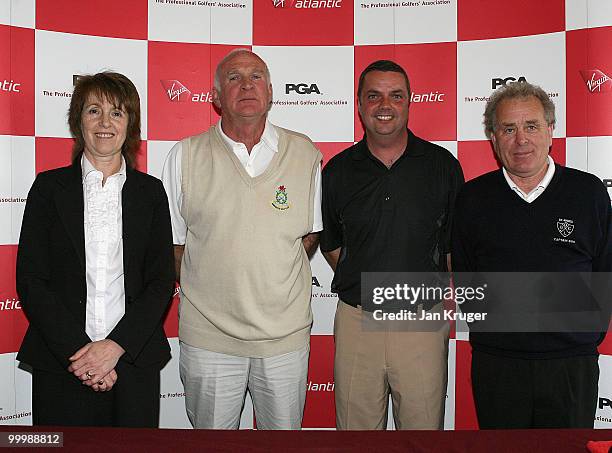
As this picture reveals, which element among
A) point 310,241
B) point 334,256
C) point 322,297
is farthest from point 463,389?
point 310,241

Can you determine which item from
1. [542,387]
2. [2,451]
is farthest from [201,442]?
[542,387]

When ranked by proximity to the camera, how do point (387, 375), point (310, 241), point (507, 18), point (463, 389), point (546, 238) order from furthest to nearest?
point (463, 389) < point (507, 18) < point (310, 241) < point (387, 375) < point (546, 238)

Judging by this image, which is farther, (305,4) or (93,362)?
(305,4)

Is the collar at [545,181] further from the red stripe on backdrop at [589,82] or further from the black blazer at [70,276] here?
the black blazer at [70,276]

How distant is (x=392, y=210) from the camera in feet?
7.60

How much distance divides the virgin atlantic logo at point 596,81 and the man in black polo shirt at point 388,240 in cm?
76

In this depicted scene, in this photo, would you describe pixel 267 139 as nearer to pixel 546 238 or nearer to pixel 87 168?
pixel 87 168

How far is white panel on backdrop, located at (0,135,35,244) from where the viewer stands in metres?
2.61

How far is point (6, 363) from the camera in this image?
2.64 metres

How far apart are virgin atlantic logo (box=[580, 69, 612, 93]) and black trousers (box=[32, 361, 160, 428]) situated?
2.21m

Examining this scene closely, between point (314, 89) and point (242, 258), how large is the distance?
116cm

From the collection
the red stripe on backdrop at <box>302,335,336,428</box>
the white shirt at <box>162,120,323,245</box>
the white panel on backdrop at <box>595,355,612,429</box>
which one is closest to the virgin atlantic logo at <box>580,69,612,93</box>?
the white panel on backdrop at <box>595,355,612,429</box>

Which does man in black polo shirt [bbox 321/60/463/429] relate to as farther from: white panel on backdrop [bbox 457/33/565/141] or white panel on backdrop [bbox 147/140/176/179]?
white panel on backdrop [bbox 147/140/176/179]

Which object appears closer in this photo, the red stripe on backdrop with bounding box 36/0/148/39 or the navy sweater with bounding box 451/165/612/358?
the navy sweater with bounding box 451/165/612/358
